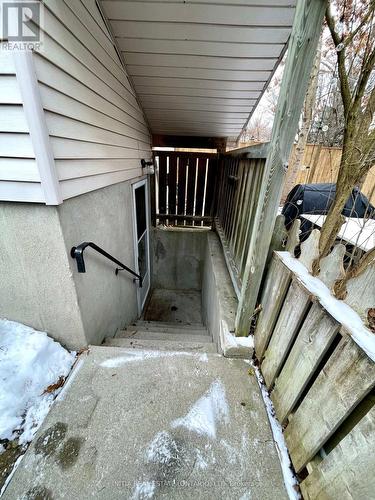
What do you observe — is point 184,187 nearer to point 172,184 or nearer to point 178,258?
point 172,184

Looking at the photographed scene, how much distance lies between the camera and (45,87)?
1190 millimetres

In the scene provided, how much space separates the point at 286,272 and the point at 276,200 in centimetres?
44

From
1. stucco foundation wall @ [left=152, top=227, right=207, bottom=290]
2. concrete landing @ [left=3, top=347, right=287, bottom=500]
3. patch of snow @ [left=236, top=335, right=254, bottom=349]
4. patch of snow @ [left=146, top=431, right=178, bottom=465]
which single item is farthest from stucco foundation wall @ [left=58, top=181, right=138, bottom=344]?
stucco foundation wall @ [left=152, top=227, right=207, bottom=290]

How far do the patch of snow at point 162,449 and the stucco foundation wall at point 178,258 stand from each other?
4095 mm

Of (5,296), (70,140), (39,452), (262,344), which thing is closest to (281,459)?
(262,344)

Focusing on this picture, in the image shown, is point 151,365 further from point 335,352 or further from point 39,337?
point 335,352

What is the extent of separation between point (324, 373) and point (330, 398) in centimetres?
9

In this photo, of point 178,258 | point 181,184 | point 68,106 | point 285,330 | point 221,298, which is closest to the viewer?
point 285,330

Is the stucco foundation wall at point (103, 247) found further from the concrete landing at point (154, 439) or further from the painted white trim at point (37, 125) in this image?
the concrete landing at point (154, 439)

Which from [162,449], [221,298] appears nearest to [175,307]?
[221,298]

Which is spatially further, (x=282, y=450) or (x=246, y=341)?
(x=246, y=341)

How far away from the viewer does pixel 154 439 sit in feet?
4.03

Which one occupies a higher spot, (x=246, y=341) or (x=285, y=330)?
(x=285, y=330)

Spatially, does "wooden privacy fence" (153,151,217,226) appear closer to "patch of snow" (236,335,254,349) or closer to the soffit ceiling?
the soffit ceiling
